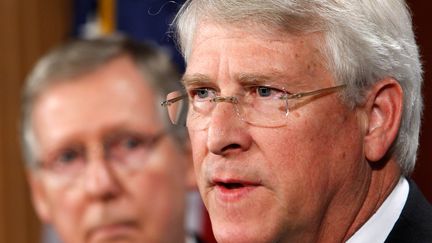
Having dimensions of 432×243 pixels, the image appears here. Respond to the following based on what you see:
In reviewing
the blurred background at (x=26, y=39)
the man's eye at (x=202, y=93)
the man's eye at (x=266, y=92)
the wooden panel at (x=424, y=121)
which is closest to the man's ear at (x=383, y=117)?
the man's eye at (x=266, y=92)

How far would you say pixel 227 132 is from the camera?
8.79 ft

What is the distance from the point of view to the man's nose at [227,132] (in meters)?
2.67

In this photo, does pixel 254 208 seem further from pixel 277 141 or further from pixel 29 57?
pixel 29 57

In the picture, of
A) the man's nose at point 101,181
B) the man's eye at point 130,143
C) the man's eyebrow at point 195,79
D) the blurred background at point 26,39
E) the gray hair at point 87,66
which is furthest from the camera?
the blurred background at point 26,39

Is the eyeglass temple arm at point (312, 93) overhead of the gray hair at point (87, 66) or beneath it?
overhead

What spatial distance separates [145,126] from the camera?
15.4 feet

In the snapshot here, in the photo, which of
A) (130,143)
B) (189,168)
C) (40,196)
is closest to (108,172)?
(130,143)

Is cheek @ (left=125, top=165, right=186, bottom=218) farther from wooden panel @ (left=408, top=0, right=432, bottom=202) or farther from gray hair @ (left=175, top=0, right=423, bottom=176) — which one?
gray hair @ (left=175, top=0, right=423, bottom=176)

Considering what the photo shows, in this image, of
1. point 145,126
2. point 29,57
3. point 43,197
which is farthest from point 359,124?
point 29,57

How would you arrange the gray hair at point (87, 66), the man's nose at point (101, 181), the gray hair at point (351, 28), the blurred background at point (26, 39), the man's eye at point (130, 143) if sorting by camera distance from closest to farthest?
the gray hair at point (351, 28) < the man's nose at point (101, 181) < the man's eye at point (130, 143) < the gray hair at point (87, 66) < the blurred background at point (26, 39)

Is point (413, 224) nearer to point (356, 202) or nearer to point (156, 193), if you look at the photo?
point (356, 202)

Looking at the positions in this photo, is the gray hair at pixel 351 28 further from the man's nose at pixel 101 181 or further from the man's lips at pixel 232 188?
the man's nose at pixel 101 181

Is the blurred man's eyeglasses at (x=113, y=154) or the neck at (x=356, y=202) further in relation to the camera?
the blurred man's eyeglasses at (x=113, y=154)

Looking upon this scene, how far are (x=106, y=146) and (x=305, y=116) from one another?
2059 mm
